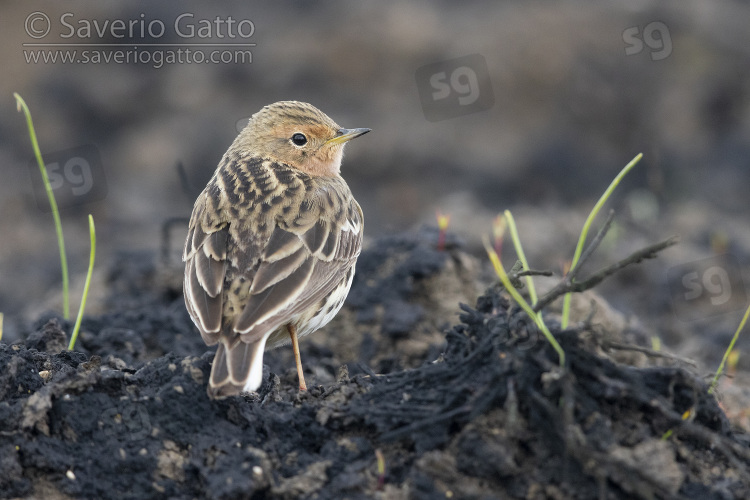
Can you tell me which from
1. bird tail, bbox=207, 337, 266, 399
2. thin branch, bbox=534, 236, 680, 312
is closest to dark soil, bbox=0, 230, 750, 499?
bird tail, bbox=207, 337, 266, 399

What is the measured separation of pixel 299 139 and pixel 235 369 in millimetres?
2810

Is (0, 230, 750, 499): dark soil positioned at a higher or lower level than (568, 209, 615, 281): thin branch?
lower

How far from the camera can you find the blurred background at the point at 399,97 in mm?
14344

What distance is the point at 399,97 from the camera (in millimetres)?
15648

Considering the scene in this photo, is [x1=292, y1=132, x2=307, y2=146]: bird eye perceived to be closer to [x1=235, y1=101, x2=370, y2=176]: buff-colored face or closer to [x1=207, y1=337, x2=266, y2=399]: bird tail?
[x1=235, y1=101, x2=370, y2=176]: buff-colored face

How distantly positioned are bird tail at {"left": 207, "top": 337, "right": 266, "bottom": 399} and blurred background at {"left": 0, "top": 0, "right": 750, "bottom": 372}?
347 inches

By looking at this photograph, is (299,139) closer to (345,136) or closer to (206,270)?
(345,136)

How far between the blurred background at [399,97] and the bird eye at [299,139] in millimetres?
6567

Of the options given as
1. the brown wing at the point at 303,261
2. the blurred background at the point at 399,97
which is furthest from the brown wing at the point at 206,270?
the blurred background at the point at 399,97

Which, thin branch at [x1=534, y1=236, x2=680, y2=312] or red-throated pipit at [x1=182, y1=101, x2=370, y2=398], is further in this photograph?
red-throated pipit at [x1=182, y1=101, x2=370, y2=398]

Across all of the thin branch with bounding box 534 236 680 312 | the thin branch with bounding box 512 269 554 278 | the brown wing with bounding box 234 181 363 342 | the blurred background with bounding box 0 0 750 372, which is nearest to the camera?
the thin branch with bounding box 534 236 680 312

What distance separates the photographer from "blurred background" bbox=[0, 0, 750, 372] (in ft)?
47.1

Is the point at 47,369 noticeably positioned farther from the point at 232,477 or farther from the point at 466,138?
the point at 466,138

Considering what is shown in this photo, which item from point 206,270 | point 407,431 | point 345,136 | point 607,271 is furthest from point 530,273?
point 345,136
